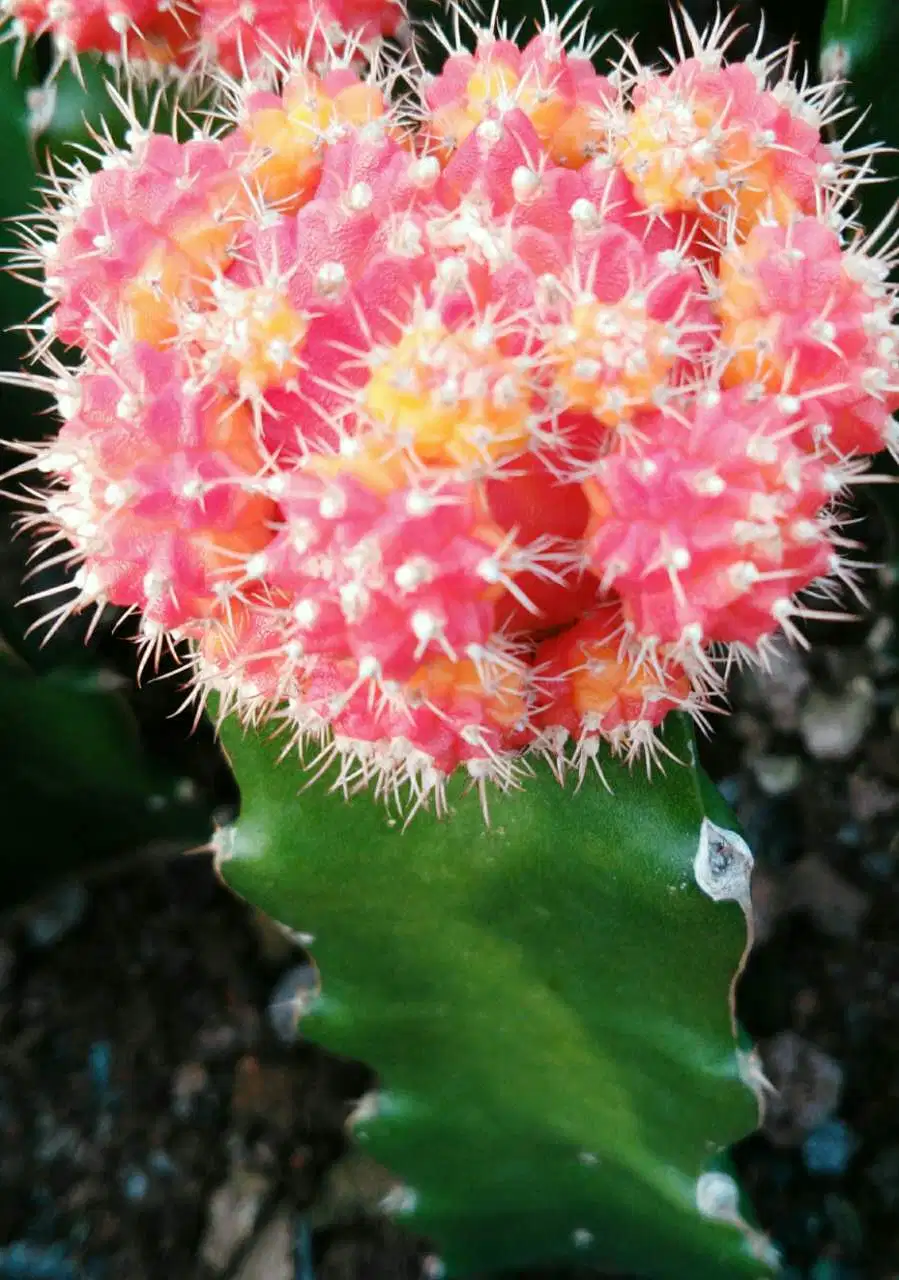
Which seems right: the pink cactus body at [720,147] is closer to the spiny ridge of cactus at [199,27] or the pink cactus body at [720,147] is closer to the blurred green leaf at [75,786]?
the spiny ridge of cactus at [199,27]

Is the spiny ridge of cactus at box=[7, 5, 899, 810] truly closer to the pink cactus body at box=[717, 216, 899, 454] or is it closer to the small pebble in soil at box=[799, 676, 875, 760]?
the pink cactus body at box=[717, 216, 899, 454]

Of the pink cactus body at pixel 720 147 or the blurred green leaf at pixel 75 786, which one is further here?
the blurred green leaf at pixel 75 786

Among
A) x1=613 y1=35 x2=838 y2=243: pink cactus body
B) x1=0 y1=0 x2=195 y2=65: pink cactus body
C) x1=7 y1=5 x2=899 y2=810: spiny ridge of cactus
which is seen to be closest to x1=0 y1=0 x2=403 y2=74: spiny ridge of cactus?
x1=0 y1=0 x2=195 y2=65: pink cactus body

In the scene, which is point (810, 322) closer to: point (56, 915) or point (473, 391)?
point (473, 391)

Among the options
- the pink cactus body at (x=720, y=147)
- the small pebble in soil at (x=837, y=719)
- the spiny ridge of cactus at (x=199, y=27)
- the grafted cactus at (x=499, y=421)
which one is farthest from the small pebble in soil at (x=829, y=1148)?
the spiny ridge of cactus at (x=199, y=27)

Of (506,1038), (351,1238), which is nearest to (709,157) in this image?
(506,1038)

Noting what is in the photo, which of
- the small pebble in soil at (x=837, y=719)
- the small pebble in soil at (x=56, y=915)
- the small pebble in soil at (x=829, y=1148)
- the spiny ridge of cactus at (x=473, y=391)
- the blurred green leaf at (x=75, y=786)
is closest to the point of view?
the spiny ridge of cactus at (x=473, y=391)

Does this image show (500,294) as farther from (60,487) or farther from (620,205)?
(60,487)
